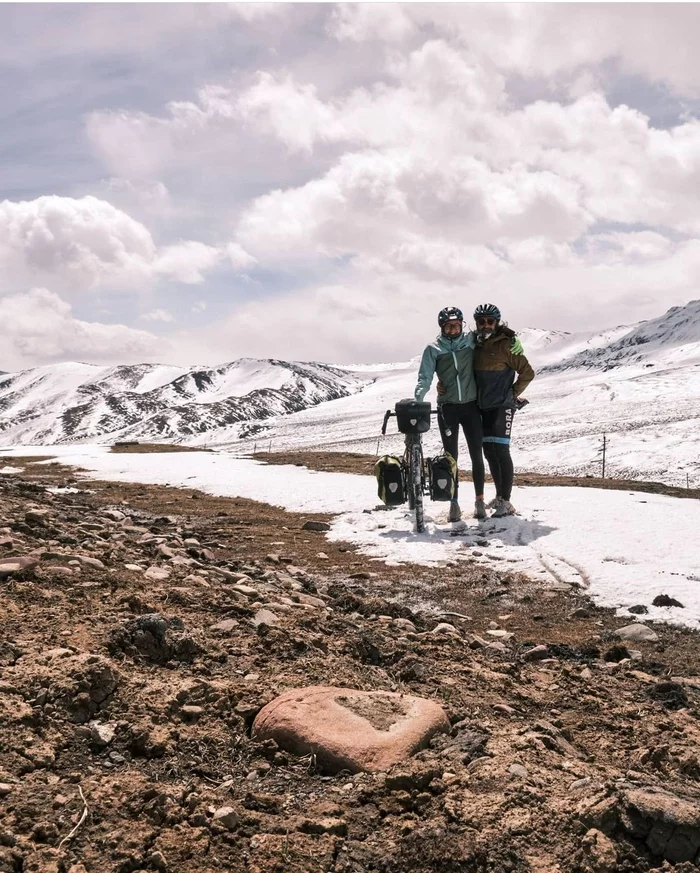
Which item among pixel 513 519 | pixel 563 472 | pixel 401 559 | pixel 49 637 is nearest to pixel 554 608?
pixel 401 559

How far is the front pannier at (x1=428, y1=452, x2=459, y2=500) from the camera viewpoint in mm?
10438

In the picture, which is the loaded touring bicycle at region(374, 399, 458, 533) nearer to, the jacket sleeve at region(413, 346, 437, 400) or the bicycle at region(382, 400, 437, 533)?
the bicycle at region(382, 400, 437, 533)

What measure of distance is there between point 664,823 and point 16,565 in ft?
15.0

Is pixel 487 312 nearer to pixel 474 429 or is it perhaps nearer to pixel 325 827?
pixel 474 429

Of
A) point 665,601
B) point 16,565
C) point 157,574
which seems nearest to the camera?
point 16,565

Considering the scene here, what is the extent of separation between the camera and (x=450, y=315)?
10.6m

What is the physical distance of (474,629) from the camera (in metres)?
5.84

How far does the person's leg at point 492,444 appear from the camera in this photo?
35.3ft

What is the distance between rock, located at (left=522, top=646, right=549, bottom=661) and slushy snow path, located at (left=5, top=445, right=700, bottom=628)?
5.43 ft

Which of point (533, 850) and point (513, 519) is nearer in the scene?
point (533, 850)

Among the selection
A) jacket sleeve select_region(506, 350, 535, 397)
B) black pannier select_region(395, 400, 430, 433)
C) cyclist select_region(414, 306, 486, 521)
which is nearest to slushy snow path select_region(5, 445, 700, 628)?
cyclist select_region(414, 306, 486, 521)

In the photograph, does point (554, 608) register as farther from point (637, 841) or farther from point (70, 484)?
point (70, 484)

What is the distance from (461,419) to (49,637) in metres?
8.04

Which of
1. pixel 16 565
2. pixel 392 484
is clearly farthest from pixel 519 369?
pixel 16 565
